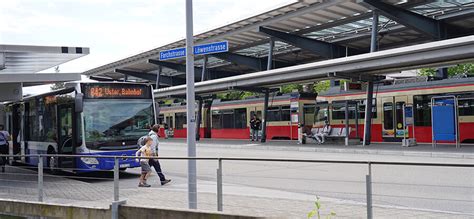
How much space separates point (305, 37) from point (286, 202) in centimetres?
2144

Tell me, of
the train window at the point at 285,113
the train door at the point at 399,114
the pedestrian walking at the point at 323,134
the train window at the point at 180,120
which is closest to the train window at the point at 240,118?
the train window at the point at 285,113

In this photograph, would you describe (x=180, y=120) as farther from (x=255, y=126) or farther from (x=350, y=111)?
(x=350, y=111)

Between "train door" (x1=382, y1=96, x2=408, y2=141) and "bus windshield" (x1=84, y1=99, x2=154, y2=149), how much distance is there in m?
14.7

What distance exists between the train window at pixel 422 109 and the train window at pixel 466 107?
60.9 inches

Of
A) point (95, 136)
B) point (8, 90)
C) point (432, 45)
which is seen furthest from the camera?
point (432, 45)

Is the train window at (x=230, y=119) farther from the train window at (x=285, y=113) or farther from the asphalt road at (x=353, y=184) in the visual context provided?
the asphalt road at (x=353, y=184)

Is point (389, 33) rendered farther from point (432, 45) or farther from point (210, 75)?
point (210, 75)

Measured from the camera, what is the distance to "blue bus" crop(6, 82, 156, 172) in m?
13.6

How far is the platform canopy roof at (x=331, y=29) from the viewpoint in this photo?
2216 centimetres

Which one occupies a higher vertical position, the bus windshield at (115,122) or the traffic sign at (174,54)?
the traffic sign at (174,54)

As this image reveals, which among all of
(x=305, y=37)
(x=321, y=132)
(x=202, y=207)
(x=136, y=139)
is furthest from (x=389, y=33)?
(x=202, y=207)

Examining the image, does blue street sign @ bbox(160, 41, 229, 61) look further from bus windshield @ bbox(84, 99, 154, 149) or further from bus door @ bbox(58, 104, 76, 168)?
bus door @ bbox(58, 104, 76, 168)

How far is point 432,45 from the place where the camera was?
18.4 metres

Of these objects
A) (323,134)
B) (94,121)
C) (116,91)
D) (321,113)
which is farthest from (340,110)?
(94,121)
